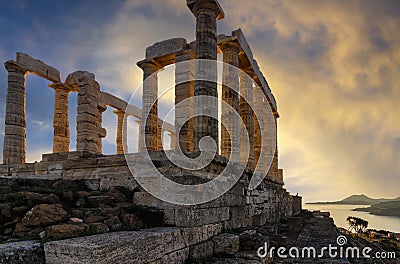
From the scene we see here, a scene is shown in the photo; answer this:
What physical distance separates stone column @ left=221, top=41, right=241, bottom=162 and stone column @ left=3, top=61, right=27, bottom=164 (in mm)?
11776

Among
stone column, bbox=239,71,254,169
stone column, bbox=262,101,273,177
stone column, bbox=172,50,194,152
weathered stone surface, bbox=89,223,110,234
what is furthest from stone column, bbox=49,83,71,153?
weathered stone surface, bbox=89,223,110,234

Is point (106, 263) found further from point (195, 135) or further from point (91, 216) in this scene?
point (195, 135)

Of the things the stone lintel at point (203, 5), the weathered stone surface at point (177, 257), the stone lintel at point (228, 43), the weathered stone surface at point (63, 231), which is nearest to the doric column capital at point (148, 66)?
the stone lintel at point (228, 43)

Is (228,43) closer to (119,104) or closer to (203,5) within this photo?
(203,5)

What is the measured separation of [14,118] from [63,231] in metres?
16.1

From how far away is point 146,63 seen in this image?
18.2 metres

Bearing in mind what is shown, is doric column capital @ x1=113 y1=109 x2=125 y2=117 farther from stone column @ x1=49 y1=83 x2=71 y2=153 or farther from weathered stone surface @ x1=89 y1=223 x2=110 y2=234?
weathered stone surface @ x1=89 y1=223 x2=110 y2=234

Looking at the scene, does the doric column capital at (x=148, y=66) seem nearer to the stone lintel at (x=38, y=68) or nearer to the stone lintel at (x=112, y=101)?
the stone lintel at (x=112, y=101)

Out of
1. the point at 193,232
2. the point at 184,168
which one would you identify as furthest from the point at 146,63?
the point at 193,232

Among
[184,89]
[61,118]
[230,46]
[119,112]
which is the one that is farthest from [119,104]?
[230,46]

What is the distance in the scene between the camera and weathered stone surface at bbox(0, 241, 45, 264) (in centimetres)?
363

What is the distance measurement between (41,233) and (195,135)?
7771mm

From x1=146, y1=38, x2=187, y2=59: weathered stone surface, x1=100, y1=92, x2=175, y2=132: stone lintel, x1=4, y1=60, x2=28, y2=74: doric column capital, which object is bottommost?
x1=100, y1=92, x2=175, y2=132: stone lintel

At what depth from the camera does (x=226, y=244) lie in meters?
6.48
